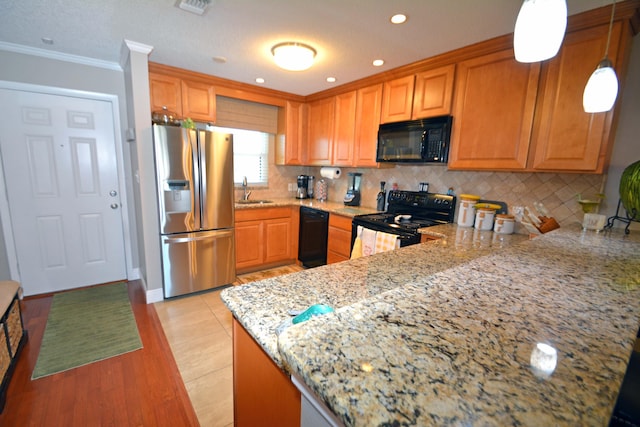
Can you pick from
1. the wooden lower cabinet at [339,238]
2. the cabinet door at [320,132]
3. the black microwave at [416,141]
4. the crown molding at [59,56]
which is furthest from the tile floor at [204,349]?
the crown molding at [59,56]

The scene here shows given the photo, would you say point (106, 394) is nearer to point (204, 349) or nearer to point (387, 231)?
point (204, 349)

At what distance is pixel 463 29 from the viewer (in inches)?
74.7

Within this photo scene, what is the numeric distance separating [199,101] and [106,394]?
8.89 ft

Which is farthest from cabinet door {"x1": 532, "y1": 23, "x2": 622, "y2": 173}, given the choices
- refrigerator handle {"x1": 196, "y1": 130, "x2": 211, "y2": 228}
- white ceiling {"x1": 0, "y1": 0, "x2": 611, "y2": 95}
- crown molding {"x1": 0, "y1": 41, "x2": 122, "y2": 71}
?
crown molding {"x1": 0, "y1": 41, "x2": 122, "y2": 71}

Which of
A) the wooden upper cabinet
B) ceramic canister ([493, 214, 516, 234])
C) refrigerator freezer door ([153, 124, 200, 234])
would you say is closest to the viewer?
ceramic canister ([493, 214, 516, 234])

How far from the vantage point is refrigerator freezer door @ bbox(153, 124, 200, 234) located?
2465mm

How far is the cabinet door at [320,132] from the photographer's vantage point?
11.5 feet

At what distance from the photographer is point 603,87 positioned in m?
1.25

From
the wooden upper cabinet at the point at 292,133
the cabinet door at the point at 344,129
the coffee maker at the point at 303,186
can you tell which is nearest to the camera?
the cabinet door at the point at 344,129

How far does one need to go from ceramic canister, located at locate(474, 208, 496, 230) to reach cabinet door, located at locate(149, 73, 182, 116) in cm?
308

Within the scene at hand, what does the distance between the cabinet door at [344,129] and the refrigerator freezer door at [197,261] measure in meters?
1.58

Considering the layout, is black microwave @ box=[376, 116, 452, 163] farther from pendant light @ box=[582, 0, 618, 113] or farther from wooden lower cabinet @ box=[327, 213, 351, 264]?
pendant light @ box=[582, 0, 618, 113]

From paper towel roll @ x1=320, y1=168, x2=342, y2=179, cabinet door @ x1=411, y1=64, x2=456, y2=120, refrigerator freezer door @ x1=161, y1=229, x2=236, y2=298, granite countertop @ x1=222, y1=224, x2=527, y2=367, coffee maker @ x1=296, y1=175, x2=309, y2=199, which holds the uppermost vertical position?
cabinet door @ x1=411, y1=64, x2=456, y2=120

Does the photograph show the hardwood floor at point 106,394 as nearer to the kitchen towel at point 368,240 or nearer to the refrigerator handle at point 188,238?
the refrigerator handle at point 188,238
